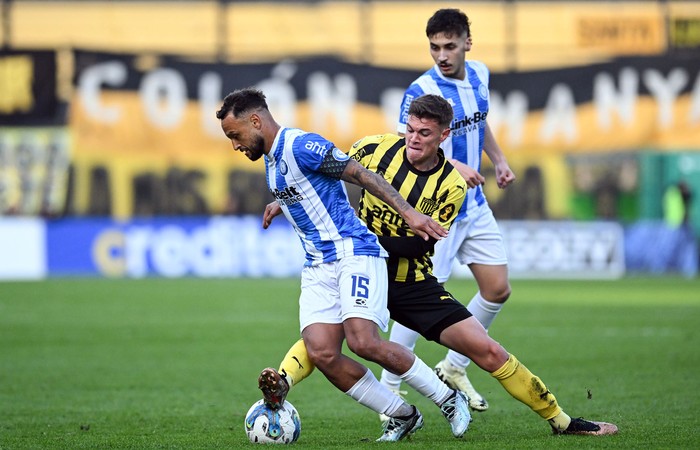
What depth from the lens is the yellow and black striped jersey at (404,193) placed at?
707 centimetres

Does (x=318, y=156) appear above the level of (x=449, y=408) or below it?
above

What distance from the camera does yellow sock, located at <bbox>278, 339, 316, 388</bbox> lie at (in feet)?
23.2

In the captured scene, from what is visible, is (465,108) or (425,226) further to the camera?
(465,108)

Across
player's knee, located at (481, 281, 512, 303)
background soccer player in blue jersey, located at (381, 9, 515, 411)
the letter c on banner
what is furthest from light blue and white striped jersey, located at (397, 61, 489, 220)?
the letter c on banner

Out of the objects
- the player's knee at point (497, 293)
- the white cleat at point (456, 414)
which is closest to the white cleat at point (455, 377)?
the player's knee at point (497, 293)

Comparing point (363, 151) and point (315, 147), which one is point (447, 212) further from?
point (315, 147)

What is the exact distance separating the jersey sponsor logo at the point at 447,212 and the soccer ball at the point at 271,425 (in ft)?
4.51

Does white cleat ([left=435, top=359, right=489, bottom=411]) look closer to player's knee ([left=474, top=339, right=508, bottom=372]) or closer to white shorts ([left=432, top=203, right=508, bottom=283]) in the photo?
white shorts ([left=432, top=203, right=508, bottom=283])

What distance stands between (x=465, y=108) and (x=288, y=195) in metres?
1.89

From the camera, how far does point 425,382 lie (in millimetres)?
7016

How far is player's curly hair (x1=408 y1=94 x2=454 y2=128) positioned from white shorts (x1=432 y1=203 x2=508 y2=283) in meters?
1.58

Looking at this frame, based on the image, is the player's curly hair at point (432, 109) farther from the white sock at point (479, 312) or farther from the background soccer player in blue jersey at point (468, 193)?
the white sock at point (479, 312)

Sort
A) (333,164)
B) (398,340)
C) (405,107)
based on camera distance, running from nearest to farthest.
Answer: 1. (333,164)
2. (405,107)
3. (398,340)

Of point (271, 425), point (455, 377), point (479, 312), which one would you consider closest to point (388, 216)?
point (271, 425)
